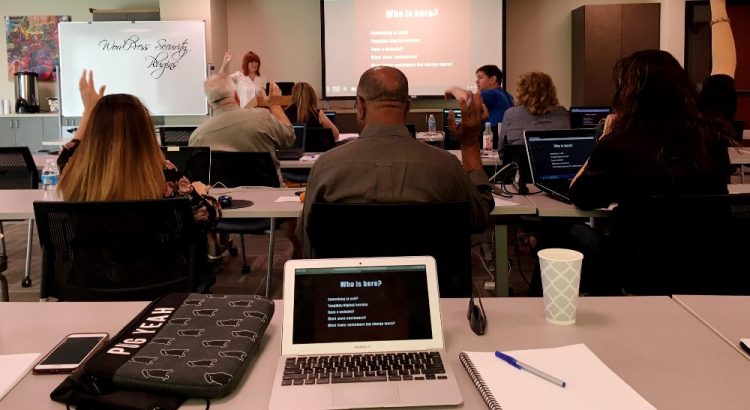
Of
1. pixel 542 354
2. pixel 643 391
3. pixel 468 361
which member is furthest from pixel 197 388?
pixel 643 391

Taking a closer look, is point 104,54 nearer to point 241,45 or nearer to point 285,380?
point 241,45

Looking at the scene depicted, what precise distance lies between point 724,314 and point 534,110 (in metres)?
3.59

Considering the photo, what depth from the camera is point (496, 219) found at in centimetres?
307

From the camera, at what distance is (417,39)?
8.68 m

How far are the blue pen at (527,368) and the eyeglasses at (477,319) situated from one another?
0.44ft

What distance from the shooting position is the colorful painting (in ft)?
29.7

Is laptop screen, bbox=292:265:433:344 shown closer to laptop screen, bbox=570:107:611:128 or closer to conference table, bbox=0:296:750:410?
conference table, bbox=0:296:750:410

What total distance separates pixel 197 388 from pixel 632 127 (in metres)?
1.89

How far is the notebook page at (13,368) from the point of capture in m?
1.08

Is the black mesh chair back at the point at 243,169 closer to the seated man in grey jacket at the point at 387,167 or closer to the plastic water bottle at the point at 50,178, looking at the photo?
the plastic water bottle at the point at 50,178

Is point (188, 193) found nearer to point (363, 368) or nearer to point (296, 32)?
point (363, 368)

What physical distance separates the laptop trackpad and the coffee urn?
9029 millimetres

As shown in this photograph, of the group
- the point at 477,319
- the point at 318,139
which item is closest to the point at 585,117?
the point at 318,139

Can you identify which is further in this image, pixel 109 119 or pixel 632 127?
pixel 632 127
